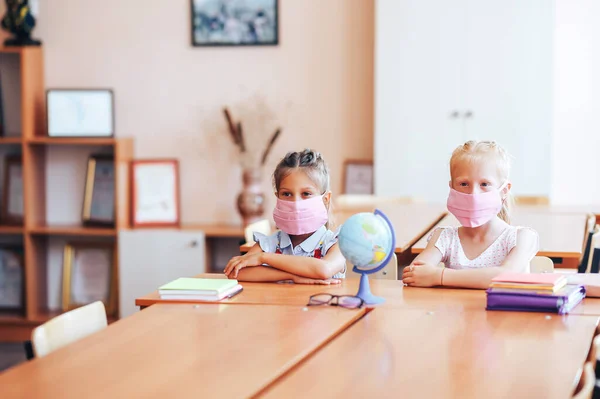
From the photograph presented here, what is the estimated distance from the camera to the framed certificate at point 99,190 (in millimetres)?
5168

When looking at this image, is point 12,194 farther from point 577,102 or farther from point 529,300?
point 529,300

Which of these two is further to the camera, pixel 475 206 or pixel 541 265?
pixel 541 265

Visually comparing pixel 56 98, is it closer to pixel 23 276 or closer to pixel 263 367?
pixel 23 276

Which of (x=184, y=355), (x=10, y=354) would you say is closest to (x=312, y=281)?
(x=184, y=355)

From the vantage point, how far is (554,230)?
3.31m

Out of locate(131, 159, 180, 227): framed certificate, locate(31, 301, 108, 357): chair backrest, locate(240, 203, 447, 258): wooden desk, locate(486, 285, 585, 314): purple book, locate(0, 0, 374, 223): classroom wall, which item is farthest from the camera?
locate(131, 159, 180, 227): framed certificate

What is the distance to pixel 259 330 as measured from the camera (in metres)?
1.82

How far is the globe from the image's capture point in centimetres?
201

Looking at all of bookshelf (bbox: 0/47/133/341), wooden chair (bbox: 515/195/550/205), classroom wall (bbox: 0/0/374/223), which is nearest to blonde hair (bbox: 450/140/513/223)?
wooden chair (bbox: 515/195/550/205)

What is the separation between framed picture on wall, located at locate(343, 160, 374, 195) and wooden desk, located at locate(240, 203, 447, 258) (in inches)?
24.8

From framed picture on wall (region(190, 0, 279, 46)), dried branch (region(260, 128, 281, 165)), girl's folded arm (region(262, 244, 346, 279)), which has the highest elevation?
framed picture on wall (region(190, 0, 279, 46))

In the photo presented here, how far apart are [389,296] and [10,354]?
10.7 ft

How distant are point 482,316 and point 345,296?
0.36 meters

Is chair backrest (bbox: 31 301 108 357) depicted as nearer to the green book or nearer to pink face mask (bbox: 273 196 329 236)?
the green book
